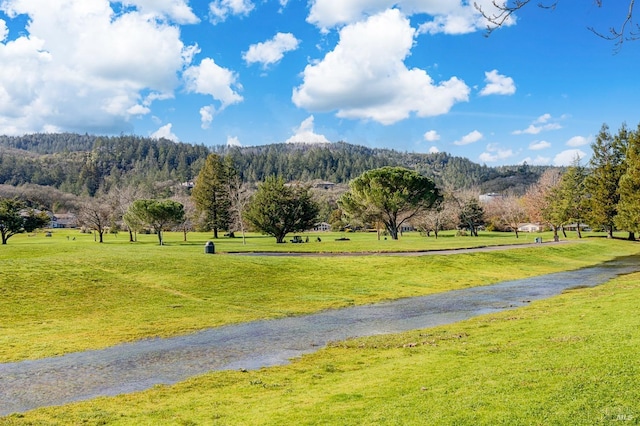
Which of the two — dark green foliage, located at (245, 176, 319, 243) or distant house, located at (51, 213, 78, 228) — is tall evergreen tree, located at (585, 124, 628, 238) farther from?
distant house, located at (51, 213, 78, 228)

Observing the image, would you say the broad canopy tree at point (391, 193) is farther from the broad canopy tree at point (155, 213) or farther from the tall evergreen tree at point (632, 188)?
the broad canopy tree at point (155, 213)

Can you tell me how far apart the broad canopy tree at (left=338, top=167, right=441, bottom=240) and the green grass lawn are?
2855 centimetres

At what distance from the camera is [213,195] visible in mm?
107250

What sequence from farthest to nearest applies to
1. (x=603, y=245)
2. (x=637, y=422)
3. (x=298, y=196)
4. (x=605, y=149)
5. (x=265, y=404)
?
(x=605, y=149)
(x=298, y=196)
(x=603, y=245)
(x=265, y=404)
(x=637, y=422)

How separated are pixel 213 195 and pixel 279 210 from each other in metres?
35.3

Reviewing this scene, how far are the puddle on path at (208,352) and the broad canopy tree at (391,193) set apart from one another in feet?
152

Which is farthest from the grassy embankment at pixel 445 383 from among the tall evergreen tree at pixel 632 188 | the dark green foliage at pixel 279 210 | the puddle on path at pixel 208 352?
the dark green foliage at pixel 279 210

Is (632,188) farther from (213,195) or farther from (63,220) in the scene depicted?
(63,220)

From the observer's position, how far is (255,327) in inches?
856

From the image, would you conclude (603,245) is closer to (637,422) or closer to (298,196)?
(298,196)

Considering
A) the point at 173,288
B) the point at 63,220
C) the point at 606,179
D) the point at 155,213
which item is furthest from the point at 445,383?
the point at 63,220

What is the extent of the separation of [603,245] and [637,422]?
244ft

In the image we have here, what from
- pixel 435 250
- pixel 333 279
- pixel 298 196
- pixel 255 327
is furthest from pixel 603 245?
pixel 255 327

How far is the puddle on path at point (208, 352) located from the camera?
43.0 ft
